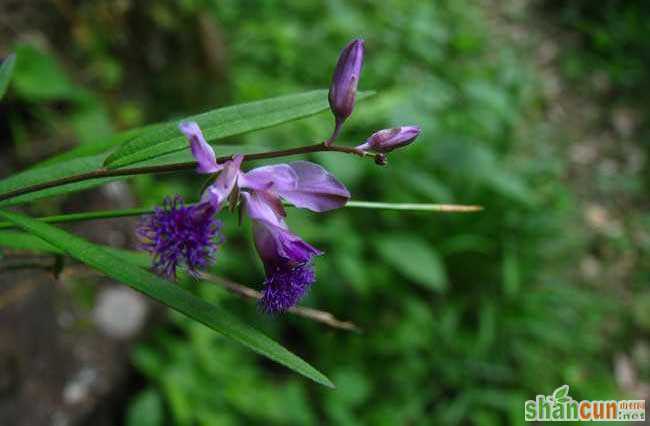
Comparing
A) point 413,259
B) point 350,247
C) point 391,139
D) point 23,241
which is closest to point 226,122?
point 391,139

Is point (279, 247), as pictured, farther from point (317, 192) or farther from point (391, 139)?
point (391, 139)

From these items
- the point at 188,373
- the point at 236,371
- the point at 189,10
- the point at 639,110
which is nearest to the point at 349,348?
the point at 236,371

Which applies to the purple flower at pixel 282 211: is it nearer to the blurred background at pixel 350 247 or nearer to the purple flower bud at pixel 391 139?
the purple flower bud at pixel 391 139

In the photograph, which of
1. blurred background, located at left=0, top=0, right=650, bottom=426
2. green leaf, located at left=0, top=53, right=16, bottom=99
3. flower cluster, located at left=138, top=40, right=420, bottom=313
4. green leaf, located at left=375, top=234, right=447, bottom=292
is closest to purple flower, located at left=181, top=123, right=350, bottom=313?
flower cluster, located at left=138, top=40, right=420, bottom=313

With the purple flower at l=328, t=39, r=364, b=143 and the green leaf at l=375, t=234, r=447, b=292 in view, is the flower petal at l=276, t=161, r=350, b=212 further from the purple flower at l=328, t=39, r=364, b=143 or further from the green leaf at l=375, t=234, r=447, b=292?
the green leaf at l=375, t=234, r=447, b=292

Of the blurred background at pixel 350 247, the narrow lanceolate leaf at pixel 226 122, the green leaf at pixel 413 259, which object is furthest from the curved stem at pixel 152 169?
the green leaf at pixel 413 259

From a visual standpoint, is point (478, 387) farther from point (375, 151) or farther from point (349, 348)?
point (375, 151)

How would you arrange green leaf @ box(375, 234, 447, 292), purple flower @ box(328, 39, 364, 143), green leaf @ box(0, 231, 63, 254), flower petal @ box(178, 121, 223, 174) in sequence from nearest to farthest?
flower petal @ box(178, 121, 223, 174) < purple flower @ box(328, 39, 364, 143) < green leaf @ box(0, 231, 63, 254) < green leaf @ box(375, 234, 447, 292)
